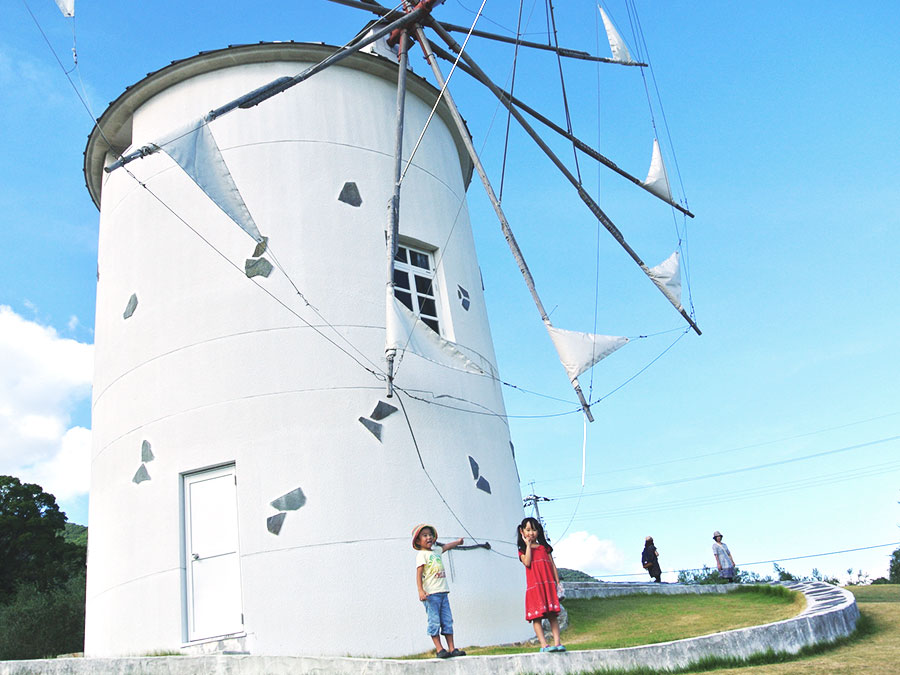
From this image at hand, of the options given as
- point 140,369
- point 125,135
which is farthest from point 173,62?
point 140,369

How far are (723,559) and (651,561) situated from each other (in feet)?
6.45

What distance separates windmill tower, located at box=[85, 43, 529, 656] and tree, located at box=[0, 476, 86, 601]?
53.9ft

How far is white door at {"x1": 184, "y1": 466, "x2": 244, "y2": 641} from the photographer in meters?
9.30

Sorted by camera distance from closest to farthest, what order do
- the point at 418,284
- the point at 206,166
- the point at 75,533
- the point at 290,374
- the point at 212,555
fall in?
the point at 206,166 < the point at 212,555 < the point at 290,374 < the point at 418,284 < the point at 75,533

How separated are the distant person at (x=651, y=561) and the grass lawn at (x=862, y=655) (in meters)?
8.22

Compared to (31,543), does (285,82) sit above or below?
above

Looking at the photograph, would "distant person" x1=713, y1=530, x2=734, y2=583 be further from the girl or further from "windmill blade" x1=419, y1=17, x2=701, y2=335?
the girl

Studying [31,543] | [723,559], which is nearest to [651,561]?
[723,559]

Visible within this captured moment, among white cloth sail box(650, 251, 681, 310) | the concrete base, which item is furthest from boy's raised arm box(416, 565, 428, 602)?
white cloth sail box(650, 251, 681, 310)

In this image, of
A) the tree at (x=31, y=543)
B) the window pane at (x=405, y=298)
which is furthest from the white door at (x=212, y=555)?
the tree at (x=31, y=543)

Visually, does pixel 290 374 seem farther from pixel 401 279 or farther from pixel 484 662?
pixel 484 662

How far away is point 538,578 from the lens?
746cm

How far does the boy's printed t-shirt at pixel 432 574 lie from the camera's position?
7727 mm

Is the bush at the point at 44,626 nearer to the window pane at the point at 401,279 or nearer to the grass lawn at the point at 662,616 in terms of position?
the grass lawn at the point at 662,616
